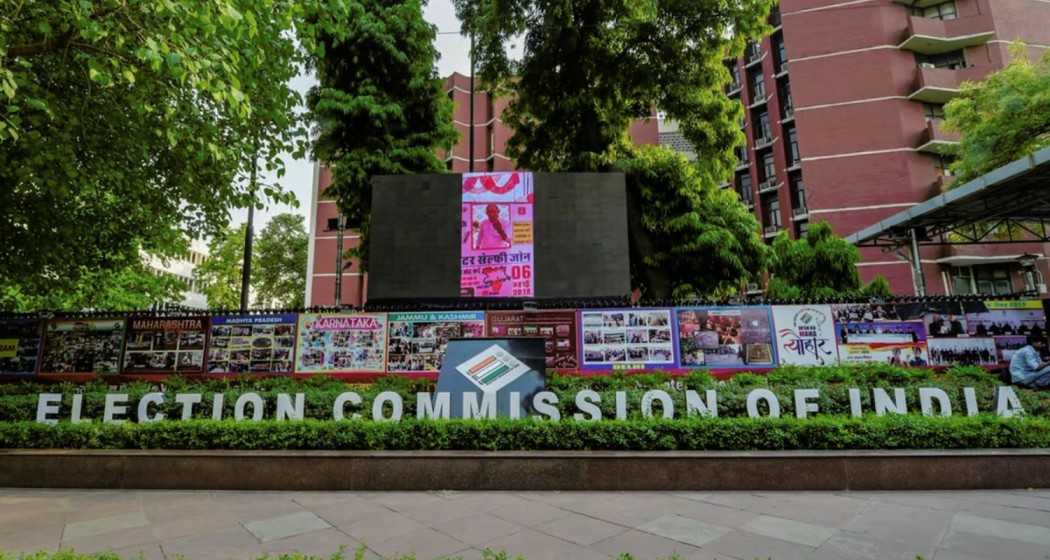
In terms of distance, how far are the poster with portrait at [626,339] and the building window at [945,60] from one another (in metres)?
31.5

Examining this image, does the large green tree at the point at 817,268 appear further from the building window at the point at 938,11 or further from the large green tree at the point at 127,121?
the building window at the point at 938,11

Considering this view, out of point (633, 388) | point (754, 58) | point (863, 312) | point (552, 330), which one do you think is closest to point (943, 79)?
point (754, 58)

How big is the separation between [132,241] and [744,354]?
14.5 m

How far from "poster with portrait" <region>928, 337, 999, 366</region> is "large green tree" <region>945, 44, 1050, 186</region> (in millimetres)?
15540

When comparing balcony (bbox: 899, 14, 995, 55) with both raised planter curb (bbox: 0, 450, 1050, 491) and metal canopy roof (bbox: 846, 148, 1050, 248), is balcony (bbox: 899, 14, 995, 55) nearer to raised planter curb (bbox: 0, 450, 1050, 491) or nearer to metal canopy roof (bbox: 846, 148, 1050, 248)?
metal canopy roof (bbox: 846, 148, 1050, 248)

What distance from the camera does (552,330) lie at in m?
9.80

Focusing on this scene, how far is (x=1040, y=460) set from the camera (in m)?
5.32

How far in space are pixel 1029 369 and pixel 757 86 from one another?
33576mm

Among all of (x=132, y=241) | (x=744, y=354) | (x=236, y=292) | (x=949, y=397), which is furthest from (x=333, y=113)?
(x=236, y=292)

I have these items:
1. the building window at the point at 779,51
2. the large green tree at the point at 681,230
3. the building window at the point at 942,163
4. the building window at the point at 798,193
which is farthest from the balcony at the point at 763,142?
the large green tree at the point at 681,230

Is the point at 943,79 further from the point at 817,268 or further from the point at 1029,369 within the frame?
the point at 1029,369

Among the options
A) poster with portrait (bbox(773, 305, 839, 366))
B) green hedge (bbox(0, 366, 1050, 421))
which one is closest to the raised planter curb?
green hedge (bbox(0, 366, 1050, 421))

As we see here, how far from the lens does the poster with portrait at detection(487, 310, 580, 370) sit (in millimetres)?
9680

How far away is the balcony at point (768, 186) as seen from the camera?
3469 cm
